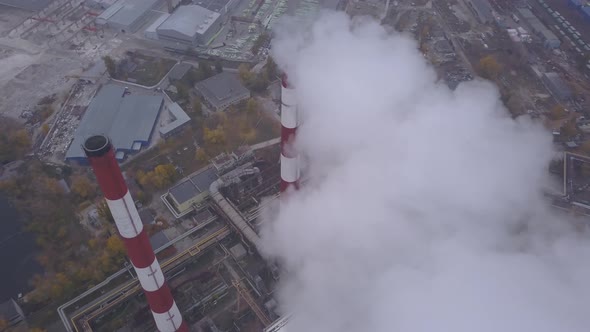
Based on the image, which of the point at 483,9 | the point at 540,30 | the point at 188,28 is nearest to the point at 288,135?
the point at 188,28

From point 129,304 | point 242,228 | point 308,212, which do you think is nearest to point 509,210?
point 308,212

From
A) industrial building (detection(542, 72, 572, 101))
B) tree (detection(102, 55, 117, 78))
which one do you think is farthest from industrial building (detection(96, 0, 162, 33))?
industrial building (detection(542, 72, 572, 101))

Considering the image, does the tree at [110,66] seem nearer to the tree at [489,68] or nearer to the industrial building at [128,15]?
the industrial building at [128,15]

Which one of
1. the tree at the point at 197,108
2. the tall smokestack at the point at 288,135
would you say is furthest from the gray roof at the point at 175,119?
the tall smokestack at the point at 288,135

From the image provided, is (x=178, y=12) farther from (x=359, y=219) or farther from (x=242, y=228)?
(x=359, y=219)

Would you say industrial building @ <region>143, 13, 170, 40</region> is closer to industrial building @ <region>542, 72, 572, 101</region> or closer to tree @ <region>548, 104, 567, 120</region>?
tree @ <region>548, 104, 567, 120</region>
